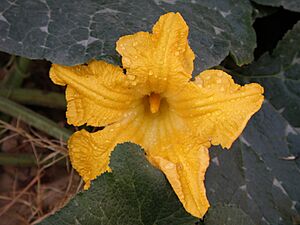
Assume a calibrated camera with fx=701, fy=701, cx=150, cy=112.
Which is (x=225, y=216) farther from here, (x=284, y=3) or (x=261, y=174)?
(x=284, y=3)

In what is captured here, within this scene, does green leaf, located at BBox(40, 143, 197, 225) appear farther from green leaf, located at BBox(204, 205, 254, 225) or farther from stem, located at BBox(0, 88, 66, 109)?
stem, located at BBox(0, 88, 66, 109)

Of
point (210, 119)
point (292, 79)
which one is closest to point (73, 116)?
point (210, 119)

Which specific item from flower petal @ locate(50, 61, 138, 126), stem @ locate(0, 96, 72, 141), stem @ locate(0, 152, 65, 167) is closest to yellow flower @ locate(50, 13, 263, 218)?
flower petal @ locate(50, 61, 138, 126)

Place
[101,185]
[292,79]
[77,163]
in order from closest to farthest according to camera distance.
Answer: [101,185]
[77,163]
[292,79]

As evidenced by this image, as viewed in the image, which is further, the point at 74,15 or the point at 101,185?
the point at 74,15

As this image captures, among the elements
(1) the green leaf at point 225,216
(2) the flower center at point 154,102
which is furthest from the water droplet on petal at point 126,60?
(1) the green leaf at point 225,216

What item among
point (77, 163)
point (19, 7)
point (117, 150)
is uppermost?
point (19, 7)

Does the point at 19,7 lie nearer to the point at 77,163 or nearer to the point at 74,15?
the point at 74,15

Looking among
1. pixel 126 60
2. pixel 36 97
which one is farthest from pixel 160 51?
pixel 36 97
